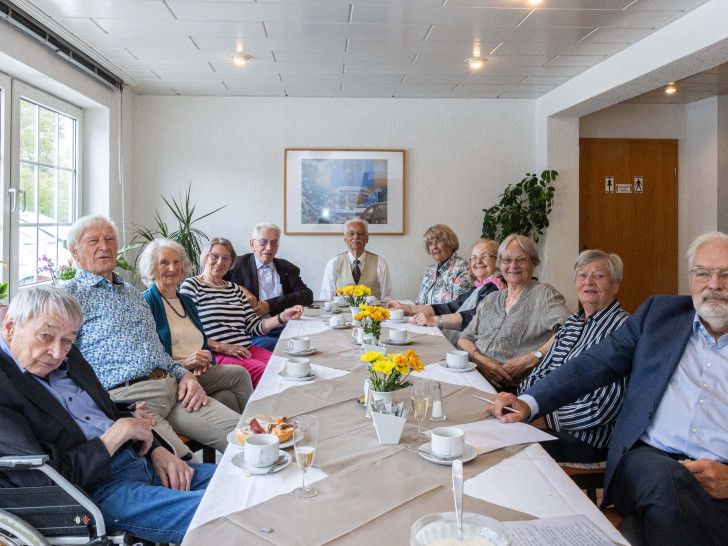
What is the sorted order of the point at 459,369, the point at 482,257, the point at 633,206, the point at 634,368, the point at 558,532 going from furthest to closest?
the point at 633,206
the point at 482,257
the point at 459,369
the point at 634,368
the point at 558,532

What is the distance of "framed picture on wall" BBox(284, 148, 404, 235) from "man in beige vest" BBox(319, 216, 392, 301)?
1.08 metres

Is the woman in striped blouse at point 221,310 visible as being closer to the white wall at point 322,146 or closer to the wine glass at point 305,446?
the wine glass at point 305,446

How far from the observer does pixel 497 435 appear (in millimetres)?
1609

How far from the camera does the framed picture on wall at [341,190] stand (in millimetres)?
6027

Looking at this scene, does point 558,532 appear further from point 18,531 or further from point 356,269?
point 356,269

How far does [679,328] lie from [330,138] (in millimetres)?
4671

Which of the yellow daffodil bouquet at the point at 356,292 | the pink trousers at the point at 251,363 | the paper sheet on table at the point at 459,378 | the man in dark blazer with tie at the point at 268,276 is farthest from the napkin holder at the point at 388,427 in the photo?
the man in dark blazer with tie at the point at 268,276

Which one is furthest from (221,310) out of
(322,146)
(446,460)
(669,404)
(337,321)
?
(322,146)

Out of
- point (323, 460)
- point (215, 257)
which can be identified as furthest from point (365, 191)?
point (323, 460)

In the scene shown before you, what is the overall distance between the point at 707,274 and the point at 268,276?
3.51 metres

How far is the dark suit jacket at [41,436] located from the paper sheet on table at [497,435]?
1013 millimetres

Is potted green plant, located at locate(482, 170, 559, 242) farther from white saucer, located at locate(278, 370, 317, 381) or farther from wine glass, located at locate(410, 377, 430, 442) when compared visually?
wine glass, located at locate(410, 377, 430, 442)

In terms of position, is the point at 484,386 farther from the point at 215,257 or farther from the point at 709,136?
the point at 709,136

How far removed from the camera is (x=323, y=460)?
143 centimetres
